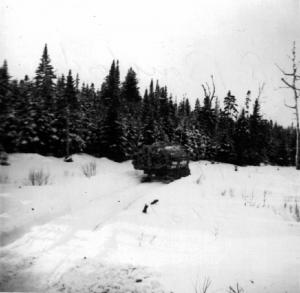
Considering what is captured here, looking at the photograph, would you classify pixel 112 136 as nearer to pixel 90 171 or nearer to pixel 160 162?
pixel 90 171

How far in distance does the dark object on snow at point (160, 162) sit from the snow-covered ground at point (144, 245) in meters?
6.71

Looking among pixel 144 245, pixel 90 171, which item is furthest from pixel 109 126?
pixel 144 245

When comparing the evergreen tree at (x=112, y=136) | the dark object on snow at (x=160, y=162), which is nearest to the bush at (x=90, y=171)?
the dark object on snow at (x=160, y=162)

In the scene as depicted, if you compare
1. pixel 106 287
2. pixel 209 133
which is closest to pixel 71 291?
pixel 106 287

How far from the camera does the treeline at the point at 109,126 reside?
72.8ft

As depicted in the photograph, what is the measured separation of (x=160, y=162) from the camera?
14375 mm

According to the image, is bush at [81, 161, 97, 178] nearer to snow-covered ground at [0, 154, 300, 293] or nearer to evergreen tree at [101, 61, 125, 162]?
snow-covered ground at [0, 154, 300, 293]

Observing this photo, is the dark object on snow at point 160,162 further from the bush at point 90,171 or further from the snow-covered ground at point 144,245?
the snow-covered ground at point 144,245

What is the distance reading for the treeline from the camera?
22183mm

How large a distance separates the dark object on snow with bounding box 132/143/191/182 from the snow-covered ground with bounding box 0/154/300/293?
671 cm

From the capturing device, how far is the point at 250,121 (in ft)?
134

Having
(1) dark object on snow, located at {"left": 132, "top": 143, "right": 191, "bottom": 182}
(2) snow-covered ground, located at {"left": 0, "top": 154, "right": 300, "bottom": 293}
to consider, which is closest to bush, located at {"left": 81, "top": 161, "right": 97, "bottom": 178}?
(1) dark object on snow, located at {"left": 132, "top": 143, "right": 191, "bottom": 182}

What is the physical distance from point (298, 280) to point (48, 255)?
12.0 feet

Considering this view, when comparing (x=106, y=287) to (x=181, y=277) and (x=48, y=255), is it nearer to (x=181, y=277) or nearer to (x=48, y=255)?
(x=181, y=277)
